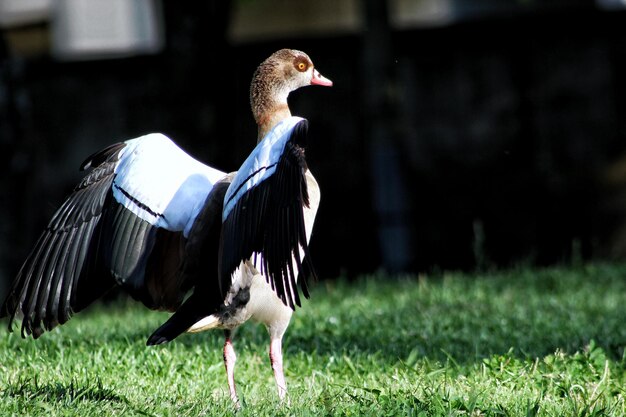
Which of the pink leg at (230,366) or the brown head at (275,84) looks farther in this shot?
the brown head at (275,84)

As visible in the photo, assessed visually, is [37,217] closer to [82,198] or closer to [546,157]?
[546,157]

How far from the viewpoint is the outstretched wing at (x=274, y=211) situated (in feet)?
15.2

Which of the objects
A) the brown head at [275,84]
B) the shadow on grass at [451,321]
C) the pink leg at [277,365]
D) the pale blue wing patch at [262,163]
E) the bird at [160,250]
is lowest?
the shadow on grass at [451,321]

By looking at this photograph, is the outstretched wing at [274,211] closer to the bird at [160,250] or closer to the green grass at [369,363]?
the bird at [160,250]

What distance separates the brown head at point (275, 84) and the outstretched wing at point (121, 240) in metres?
0.60

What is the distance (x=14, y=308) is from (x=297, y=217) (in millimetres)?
1629

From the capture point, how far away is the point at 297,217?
4621 mm

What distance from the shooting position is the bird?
4.92 m

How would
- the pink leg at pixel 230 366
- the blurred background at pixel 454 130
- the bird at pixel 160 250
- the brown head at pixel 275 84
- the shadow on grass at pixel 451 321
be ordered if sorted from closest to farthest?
1. the bird at pixel 160 250
2. the pink leg at pixel 230 366
3. the brown head at pixel 275 84
4. the shadow on grass at pixel 451 321
5. the blurred background at pixel 454 130

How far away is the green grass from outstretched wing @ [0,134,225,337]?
407 mm

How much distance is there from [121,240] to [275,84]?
1.35m

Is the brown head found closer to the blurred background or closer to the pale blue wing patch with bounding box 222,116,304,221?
the pale blue wing patch with bounding box 222,116,304,221

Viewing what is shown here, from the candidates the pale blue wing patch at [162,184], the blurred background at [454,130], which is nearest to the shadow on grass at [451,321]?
the pale blue wing patch at [162,184]

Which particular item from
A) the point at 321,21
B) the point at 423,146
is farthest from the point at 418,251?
the point at 321,21
